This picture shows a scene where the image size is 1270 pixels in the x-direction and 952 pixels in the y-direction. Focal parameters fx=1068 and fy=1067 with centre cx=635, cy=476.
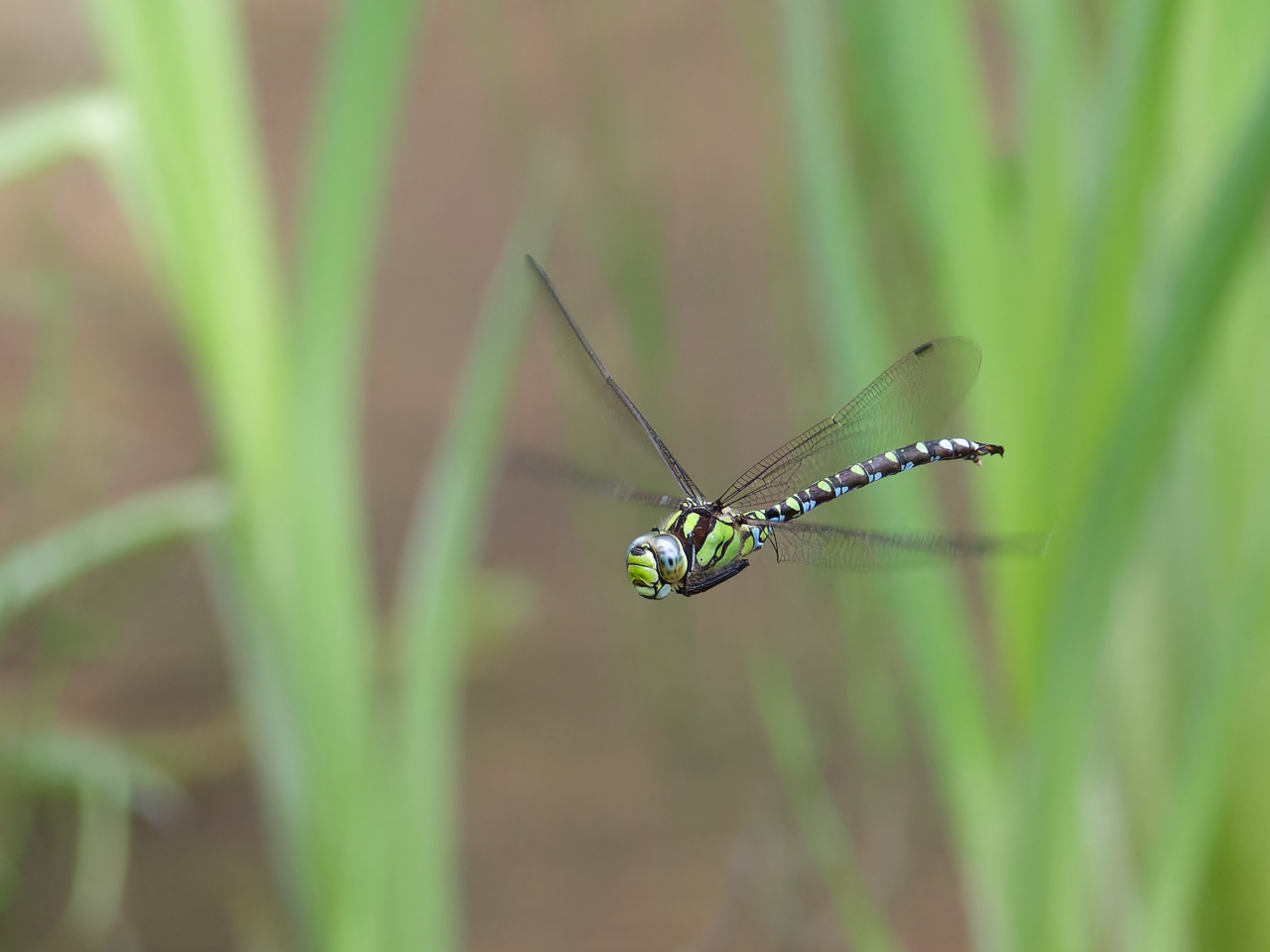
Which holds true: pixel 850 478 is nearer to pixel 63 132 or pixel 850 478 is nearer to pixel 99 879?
pixel 63 132

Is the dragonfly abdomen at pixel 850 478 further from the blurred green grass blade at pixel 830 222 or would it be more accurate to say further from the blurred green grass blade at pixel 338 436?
the blurred green grass blade at pixel 338 436

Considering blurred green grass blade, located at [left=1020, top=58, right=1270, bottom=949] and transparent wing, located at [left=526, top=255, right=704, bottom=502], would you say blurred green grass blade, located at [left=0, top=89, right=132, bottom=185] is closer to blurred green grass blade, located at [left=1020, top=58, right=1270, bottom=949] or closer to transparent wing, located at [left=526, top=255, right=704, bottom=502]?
transparent wing, located at [left=526, top=255, right=704, bottom=502]

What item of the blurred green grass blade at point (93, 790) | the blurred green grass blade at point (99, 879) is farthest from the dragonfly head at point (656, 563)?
the blurred green grass blade at point (99, 879)

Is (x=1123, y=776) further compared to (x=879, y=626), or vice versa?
(x=879, y=626)

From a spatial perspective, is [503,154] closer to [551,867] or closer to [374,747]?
[551,867]

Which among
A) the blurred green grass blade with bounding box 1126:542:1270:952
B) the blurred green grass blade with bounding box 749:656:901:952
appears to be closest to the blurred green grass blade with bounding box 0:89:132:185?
the blurred green grass blade with bounding box 749:656:901:952

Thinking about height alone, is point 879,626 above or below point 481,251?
below

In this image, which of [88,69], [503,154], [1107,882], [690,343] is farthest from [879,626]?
[88,69]

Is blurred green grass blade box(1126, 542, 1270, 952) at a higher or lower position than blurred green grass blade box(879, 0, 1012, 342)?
lower
